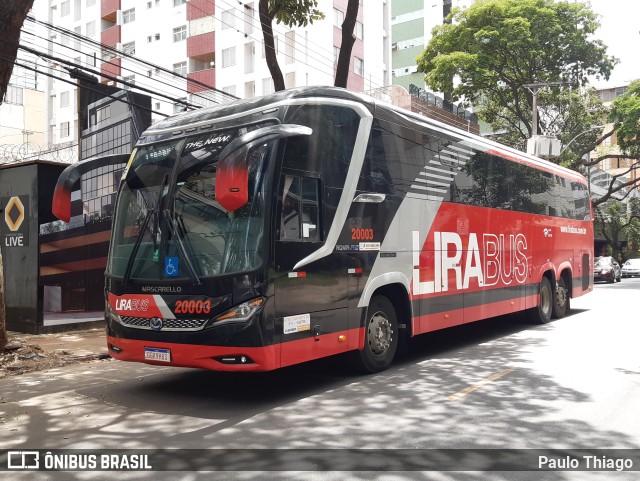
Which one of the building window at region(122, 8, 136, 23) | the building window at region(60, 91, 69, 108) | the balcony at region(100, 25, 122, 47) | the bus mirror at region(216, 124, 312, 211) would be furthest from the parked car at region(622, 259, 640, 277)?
the bus mirror at region(216, 124, 312, 211)

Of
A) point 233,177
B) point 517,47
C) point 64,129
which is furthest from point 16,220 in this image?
point 64,129

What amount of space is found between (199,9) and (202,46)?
2019mm

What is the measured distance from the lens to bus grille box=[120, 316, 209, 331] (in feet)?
22.2

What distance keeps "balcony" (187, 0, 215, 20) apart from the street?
1156 inches

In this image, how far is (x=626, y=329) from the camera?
12523 millimetres

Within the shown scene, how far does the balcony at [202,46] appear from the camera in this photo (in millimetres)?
35438

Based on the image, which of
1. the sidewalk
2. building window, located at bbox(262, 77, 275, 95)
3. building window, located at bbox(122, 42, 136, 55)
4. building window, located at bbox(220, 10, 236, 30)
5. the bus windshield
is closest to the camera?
the bus windshield

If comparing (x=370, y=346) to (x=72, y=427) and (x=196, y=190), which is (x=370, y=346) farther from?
(x=72, y=427)

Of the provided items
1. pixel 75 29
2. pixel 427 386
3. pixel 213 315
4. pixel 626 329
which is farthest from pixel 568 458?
pixel 75 29

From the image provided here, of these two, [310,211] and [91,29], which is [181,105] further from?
[91,29]

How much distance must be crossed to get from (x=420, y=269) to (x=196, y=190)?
12.3 feet

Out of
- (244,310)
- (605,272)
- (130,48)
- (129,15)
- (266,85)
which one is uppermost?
(129,15)

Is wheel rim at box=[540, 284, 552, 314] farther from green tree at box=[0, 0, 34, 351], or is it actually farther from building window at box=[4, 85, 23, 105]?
building window at box=[4, 85, 23, 105]

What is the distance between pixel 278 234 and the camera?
6.84 metres
